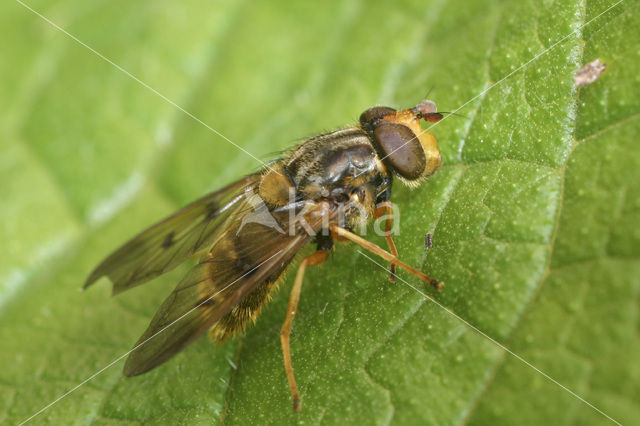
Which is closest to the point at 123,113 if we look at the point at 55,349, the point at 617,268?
the point at 55,349

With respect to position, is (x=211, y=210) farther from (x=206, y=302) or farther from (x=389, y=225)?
(x=389, y=225)

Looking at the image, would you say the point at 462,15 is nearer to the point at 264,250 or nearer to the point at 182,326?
the point at 264,250

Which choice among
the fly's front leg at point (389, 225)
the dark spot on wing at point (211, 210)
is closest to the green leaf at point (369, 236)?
the fly's front leg at point (389, 225)

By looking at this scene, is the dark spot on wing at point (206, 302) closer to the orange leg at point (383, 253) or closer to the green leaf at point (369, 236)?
the green leaf at point (369, 236)

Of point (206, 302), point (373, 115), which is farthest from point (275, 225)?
point (373, 115)

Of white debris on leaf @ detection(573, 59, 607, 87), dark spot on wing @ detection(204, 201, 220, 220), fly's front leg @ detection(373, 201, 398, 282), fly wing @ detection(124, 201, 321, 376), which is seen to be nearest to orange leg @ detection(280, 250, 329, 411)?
fly wing @ detection(124, 201, 321, 376)

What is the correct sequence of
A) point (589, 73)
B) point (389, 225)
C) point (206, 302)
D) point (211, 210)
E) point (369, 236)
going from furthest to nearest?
point (211, 210), point (369, 236), point (389, 225), point (206, 302), point (589, 73)

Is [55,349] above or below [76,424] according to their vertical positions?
above
